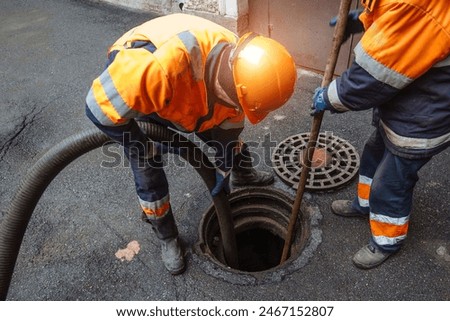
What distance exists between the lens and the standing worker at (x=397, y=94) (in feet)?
5.56

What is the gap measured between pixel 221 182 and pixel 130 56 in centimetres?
101

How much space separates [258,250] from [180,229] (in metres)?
0.87

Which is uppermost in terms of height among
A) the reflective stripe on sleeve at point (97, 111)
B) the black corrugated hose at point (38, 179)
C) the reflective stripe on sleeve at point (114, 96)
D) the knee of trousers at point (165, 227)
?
the reflective stripe on sleeve at point (114, 96)

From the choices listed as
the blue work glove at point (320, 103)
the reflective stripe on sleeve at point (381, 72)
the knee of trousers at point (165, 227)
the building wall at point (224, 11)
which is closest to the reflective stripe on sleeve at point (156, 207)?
the knee of trousers at point (165, 227)

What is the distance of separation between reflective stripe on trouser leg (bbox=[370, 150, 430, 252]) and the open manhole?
49 centimetres

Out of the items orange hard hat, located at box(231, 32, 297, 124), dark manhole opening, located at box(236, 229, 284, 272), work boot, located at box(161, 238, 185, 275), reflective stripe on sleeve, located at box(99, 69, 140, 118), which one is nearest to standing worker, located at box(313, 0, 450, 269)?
orange hard hat, located at box(231, 32, 297, 124)

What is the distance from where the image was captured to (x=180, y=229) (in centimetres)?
303

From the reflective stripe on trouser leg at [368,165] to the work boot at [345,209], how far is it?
4cm

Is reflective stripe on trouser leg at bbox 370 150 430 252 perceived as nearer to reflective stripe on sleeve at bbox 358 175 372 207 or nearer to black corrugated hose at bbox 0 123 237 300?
reflective stripe on sleeve at bbox 358 175 372 207

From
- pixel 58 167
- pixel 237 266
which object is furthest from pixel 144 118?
pixel 237 266

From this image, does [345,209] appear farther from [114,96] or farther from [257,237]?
[114,96]

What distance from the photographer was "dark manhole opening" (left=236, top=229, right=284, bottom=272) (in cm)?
339

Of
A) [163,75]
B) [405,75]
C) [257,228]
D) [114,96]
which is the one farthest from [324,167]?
[114,96]

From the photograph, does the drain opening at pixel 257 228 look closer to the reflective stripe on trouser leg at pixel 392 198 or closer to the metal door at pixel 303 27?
the reflective stripe on trouser leg at pixel 392 198
